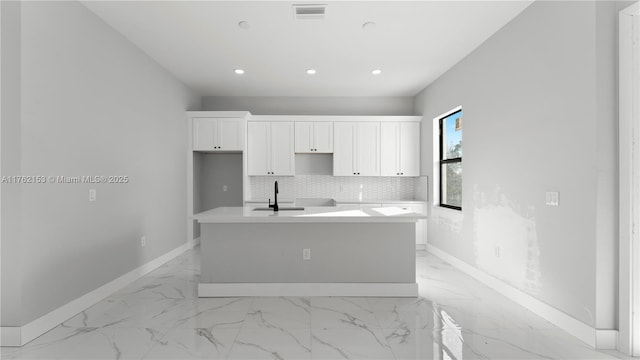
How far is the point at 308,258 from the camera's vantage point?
11.2 ft

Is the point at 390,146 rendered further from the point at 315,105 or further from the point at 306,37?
the point at 306,37

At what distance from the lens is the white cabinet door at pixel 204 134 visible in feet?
18.3

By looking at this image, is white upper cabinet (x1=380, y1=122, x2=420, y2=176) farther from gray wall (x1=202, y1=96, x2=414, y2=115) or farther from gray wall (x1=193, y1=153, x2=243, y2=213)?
gray wall (x1=193, y1=153, x2=243, y2=213)

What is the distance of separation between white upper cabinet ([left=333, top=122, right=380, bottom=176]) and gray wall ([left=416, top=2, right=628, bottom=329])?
6.49 ft

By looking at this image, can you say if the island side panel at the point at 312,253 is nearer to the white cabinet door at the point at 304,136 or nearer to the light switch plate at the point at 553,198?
the light switch plate at the point at 553,198

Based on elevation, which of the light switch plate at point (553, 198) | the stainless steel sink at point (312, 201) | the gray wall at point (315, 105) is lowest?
the stainless steel sink at point (312, 201)

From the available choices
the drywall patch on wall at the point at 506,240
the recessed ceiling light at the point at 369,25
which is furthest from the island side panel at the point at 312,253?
the recessed ceiling light at the point at 369,25

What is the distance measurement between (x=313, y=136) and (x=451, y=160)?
241cm

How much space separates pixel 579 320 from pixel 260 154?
16.0ft

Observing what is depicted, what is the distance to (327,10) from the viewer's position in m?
3.07

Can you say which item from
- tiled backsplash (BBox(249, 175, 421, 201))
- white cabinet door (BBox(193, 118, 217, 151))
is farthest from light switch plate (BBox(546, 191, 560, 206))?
white cabinet door (BBox(193, 118, 217, 151))

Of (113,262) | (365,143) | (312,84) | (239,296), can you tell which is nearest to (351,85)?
(312,84)

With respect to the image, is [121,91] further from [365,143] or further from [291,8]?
[365,143]

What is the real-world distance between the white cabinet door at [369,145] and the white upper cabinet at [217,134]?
211 cm
